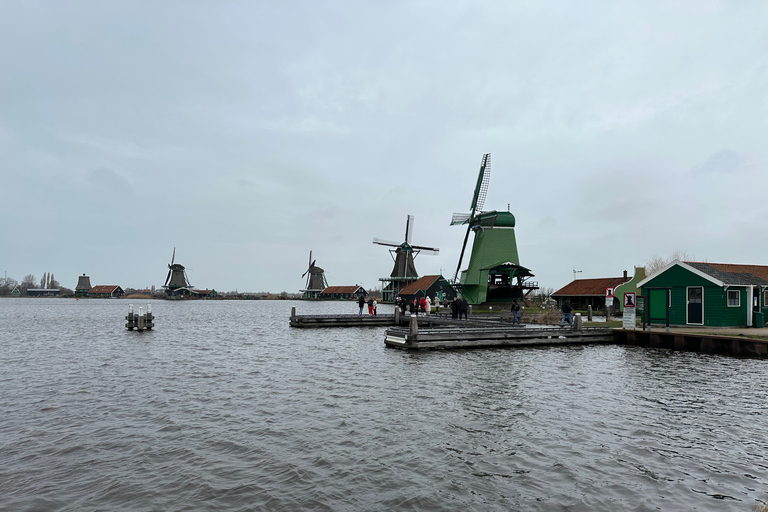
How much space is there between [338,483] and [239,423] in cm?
438

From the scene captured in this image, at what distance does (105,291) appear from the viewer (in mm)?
169000

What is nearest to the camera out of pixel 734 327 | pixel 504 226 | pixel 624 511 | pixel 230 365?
pixel 624 511

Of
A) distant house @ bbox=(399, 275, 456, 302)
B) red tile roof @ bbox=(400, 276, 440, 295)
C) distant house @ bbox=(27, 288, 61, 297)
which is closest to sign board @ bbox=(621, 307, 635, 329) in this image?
distant house @ bbox=(399, 275, 456, 302)

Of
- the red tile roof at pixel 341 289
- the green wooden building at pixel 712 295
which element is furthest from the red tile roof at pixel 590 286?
the red tile roof at pixel 341 289

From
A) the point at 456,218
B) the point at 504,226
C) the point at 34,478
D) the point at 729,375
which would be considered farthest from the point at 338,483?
the point at 456,218

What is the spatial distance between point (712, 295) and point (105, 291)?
183865 mm

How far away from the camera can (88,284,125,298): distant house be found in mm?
168500

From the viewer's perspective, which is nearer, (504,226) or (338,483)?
(338,483)

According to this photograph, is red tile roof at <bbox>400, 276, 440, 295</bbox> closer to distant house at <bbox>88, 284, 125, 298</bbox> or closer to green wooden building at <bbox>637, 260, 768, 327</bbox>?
green wooden building at <bbox>637, 260, 768, 327</bbox>

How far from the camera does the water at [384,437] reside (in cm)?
752

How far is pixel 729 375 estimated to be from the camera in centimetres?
1756

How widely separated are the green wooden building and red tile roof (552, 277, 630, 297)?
21632mm

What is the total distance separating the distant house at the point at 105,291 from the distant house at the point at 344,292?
252ft

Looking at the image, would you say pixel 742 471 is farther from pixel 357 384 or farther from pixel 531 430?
pixel 357 384
